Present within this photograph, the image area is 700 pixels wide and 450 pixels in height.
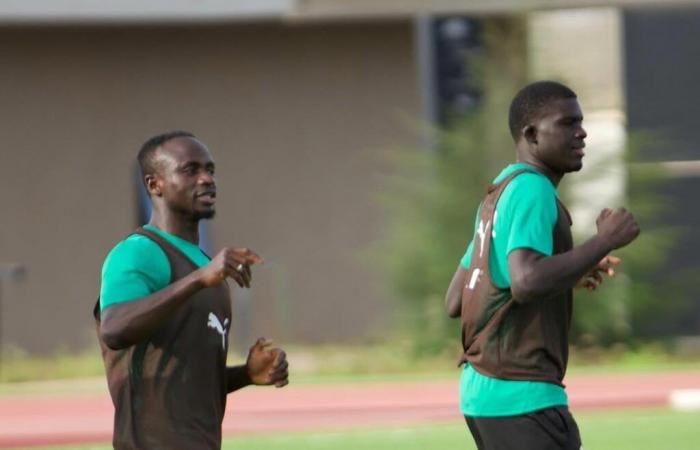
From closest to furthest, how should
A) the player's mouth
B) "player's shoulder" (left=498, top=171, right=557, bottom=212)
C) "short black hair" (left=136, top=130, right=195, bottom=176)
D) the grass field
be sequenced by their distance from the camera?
1. "player's shoulder" (left=498, top=171, right=557, bottom=212)
2. the player's mouth
3. "short black hair" (left=136, top=130, right=195, bottom=176)
4. the grass field

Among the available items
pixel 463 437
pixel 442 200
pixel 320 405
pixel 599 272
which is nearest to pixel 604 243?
pixel 599 272

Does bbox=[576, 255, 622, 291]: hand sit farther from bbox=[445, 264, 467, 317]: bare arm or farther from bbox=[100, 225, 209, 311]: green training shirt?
bbox=[100, 225, 209, 311]: green training shirt

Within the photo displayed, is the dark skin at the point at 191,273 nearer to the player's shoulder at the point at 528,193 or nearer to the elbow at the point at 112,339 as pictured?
the elbow at the point at 112,339

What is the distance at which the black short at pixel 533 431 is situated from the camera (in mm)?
5801

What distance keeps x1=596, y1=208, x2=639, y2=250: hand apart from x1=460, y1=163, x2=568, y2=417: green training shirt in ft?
0.57

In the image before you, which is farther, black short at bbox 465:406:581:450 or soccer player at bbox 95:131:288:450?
black short at bbox 465:406:581:450

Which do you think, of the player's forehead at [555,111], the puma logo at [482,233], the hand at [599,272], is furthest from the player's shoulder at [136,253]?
the hand at [599,272]

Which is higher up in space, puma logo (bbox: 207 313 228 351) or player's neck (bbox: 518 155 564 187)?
player's neck (bbox: 518 155 564 187)

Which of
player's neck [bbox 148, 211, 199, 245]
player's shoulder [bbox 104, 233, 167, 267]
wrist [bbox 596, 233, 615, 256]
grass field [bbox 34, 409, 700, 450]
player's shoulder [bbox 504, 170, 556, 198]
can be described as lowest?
grass field [bbox 34, 409, 700, 450]

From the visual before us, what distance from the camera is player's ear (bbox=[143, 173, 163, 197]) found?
589cm

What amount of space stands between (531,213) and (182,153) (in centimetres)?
114

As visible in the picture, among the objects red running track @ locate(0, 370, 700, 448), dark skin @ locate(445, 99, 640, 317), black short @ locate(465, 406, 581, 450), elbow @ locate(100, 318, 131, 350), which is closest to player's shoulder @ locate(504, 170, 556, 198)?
dark skin @ locate(445, 99, 640, 317)

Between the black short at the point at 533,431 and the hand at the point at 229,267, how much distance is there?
1.02 metres

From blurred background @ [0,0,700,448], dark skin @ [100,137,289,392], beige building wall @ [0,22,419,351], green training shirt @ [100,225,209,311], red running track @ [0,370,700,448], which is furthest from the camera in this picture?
beige building wall @ [0,22,419,351]
